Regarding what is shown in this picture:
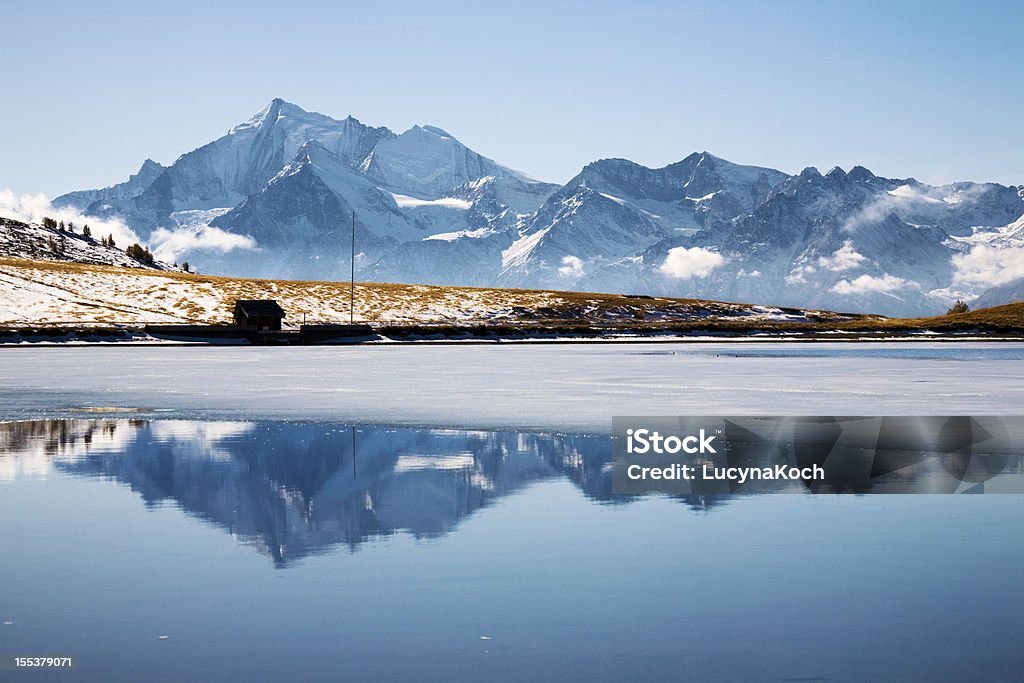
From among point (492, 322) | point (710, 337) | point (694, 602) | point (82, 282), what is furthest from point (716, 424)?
point (82, 282)

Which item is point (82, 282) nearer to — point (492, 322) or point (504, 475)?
point (492, 322)

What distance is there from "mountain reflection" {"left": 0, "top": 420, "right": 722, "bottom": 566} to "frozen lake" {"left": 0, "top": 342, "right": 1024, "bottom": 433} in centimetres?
278

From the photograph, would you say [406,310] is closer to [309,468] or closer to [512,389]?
[512,389]

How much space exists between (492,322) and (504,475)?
13873cm

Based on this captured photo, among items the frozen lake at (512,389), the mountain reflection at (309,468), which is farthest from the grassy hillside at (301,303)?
the mountain reflection at (309,468)

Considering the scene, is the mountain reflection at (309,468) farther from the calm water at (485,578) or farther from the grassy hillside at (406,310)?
the grassy hillside at (406,310)

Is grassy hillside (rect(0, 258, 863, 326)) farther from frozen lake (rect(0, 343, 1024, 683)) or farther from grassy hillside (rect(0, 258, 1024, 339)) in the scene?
frozen lake (rect(0, 343, 1024, 683))

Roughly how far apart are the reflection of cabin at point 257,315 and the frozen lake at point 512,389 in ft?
175

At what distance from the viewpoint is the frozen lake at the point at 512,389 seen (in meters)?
31.0

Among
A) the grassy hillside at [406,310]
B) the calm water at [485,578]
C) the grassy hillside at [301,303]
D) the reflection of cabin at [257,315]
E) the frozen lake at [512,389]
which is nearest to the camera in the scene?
the calm water at [485,578]

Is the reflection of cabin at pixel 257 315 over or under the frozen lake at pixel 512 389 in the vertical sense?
over

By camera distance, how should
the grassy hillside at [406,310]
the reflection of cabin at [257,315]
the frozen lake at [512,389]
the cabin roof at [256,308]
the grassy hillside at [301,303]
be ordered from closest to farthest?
the frozen lake at [512,389] → the reflection of cabin at [257,315] → the cabin roof at [256,308] → the grassy hillside at [406,310] → the grassy hillside at [301,303]

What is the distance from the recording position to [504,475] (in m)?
20.2

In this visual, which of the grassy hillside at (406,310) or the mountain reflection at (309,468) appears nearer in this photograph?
the mountain reflection at (309,468)
